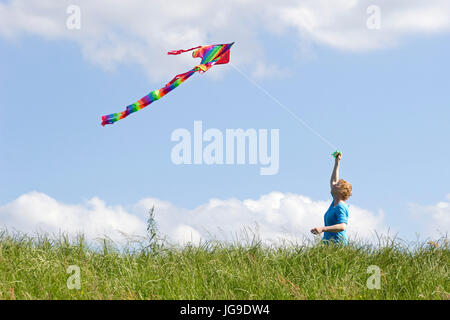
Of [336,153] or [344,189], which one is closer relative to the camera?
[344,189]

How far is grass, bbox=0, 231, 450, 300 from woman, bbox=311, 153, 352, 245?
283 millimetres

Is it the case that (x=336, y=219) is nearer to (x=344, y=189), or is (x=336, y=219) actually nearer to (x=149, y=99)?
(x=344, y=189)

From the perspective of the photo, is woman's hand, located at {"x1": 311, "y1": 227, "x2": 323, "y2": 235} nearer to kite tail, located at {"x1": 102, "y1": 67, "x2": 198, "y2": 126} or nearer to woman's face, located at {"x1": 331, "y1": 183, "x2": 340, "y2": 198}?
woman's face, located at {"x1": 331, "y1": 183, "x2": 340, "y2": 198}

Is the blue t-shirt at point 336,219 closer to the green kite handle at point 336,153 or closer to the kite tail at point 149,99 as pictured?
the green kite handle at point 336,153

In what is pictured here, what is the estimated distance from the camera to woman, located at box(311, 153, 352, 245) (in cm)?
916

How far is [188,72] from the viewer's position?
392 inches

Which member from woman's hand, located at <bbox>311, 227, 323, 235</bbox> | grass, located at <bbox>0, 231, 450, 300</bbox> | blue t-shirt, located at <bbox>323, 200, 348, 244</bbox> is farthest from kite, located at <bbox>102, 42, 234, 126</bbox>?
woman's hand, located at <bbox>311, 227, 323, 235</bbox>

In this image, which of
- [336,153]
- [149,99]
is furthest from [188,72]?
[336,153]

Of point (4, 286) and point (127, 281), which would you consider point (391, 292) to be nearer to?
point (127, 281)

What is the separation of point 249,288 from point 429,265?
334 cm

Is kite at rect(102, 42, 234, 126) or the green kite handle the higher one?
kite at rect(102, 42, 234, 126)

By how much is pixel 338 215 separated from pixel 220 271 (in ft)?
7.46

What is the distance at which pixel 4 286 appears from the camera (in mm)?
7926
